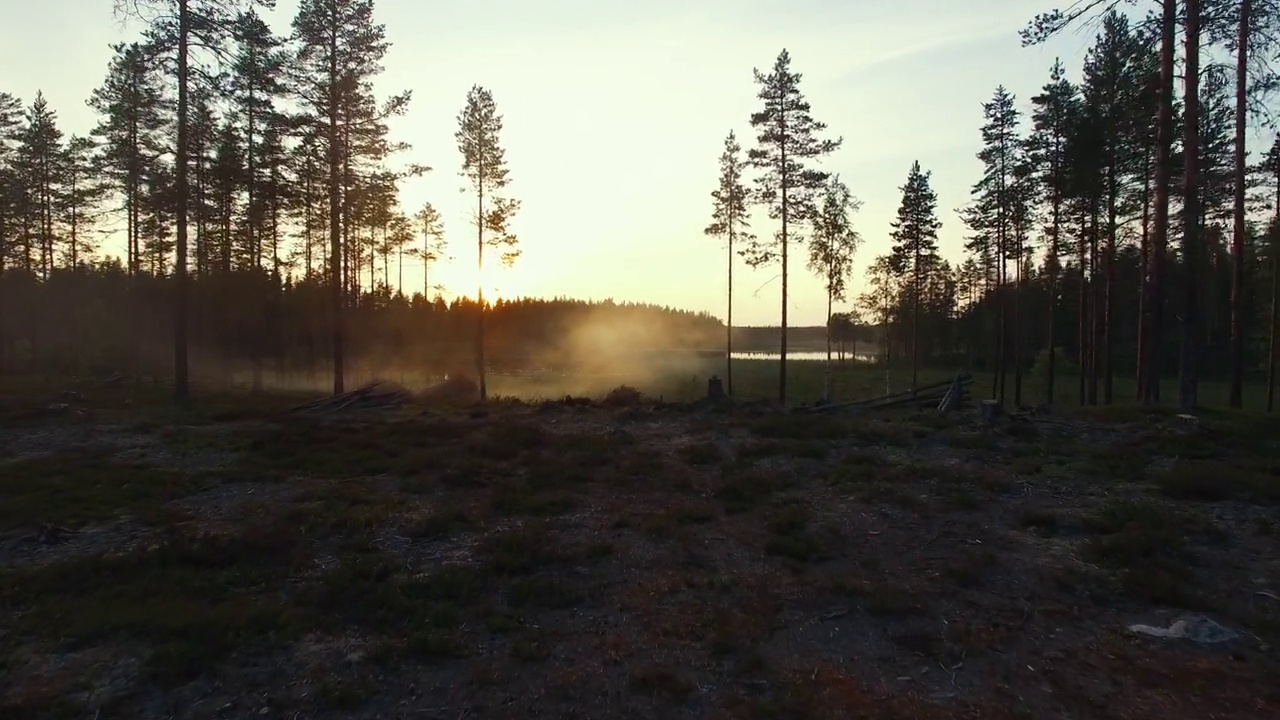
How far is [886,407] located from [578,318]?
384 feet

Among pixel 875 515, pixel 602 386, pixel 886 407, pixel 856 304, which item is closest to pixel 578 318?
pixel 856 304

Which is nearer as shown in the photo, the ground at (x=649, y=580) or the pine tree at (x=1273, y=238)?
the ground at (x=649, y=580)

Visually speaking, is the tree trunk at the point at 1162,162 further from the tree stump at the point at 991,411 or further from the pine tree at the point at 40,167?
the pine tree at the point at 40,167

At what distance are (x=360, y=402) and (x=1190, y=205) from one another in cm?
2333

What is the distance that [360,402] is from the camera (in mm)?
22141

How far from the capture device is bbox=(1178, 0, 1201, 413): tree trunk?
581 inches

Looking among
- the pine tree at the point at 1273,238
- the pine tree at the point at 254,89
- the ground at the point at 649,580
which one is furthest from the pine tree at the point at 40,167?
the pine tree at the point at 1273,238

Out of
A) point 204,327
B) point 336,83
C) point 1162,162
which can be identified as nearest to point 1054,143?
point 1162,162

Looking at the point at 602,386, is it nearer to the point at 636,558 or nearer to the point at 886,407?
the point at 886,407

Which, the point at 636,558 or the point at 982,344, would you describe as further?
the point at 982,344

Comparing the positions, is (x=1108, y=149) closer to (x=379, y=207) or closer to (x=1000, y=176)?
(x=1000, y=176)

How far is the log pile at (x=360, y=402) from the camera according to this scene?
69.5 ft

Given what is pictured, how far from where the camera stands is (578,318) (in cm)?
13475

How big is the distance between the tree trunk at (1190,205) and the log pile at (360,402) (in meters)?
22.2
